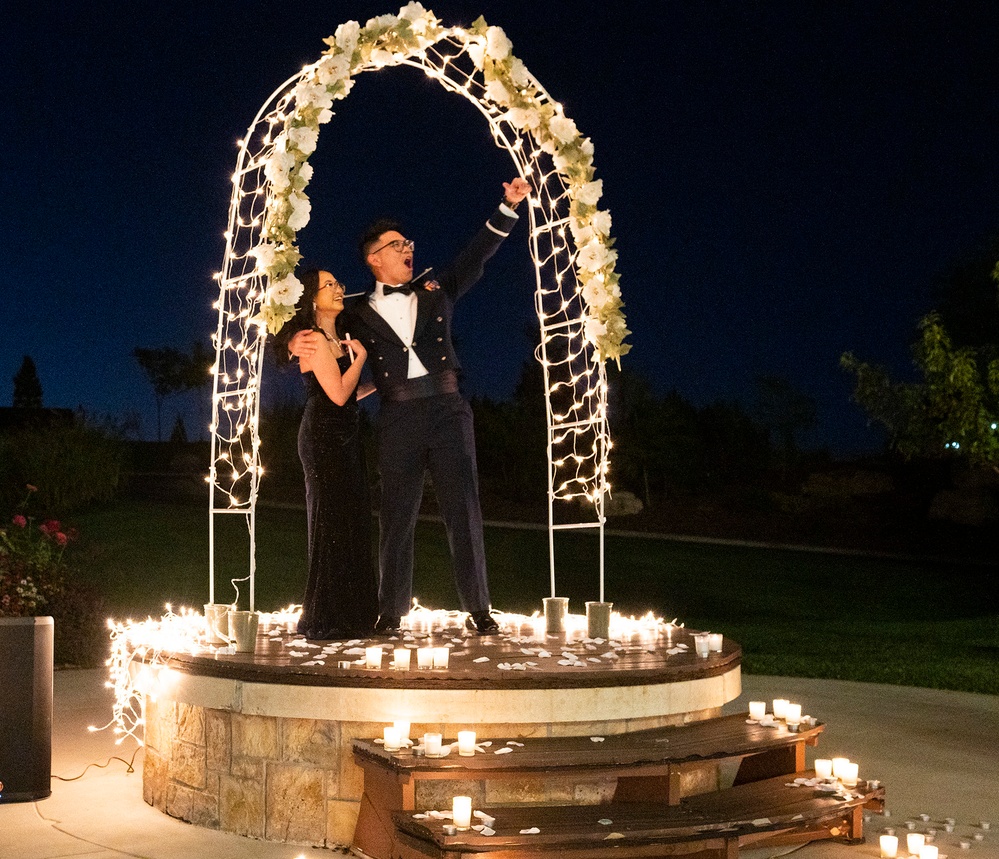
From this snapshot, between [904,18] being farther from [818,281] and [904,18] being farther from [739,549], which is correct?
[739,549]

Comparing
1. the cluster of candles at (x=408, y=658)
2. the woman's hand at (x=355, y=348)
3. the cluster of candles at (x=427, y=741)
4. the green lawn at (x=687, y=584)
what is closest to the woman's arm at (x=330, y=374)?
the woman's hand at (x=355, y=348)

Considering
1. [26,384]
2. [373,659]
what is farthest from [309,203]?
[26,384]

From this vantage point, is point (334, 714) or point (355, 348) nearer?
point (334, 714)

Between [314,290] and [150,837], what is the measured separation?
2.71 m

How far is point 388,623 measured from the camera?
21.6ft

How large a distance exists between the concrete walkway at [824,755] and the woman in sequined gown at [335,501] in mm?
1247

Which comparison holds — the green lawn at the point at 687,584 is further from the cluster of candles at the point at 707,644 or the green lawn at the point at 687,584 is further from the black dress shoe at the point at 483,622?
the cluster of candles at the point at 707,644

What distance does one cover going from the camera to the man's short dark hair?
6.56 metres

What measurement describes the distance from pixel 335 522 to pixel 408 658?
0.95 metres

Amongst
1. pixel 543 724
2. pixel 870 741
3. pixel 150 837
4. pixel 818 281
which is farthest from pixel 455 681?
pixel 818 281

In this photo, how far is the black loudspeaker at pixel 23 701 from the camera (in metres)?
5.33

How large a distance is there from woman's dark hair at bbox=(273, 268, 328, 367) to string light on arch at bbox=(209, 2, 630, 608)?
12cm

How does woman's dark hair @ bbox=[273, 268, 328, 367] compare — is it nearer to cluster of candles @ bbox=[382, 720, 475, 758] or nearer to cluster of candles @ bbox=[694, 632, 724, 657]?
cluster of candles @ bbox=[382, 720, 475, 758]

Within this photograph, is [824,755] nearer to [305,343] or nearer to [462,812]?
[462,812]
